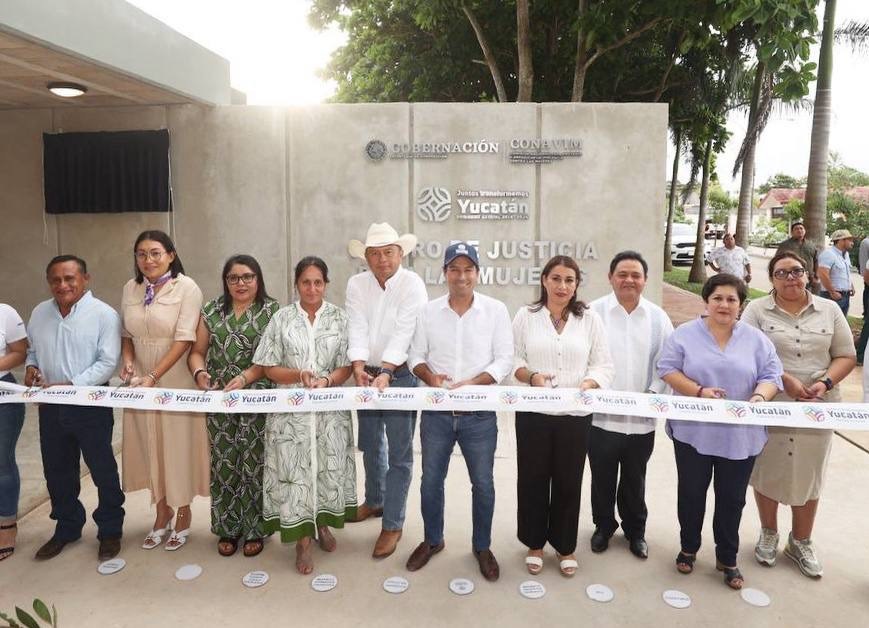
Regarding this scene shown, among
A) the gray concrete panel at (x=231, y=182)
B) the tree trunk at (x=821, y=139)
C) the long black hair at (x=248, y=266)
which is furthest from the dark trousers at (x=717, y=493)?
the tree trunk at (x=821, y=139)

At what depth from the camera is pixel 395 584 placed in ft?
11.1

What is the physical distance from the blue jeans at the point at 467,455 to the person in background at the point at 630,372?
643 mm

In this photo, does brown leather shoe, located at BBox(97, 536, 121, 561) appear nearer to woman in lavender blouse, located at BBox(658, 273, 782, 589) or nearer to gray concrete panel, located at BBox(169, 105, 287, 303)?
woman in lavender blouse, located at BBox(658, 273, 782, 589)

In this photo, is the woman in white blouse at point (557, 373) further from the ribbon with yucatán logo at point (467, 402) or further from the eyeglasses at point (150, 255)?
the eyeglasses at point (150, 255)

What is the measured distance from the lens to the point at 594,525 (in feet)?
13.2

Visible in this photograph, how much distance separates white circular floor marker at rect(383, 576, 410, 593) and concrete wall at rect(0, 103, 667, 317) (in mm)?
3976

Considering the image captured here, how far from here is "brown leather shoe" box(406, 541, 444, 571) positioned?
354 cm

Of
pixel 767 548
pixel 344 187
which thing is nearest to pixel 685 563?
pixel 767 548

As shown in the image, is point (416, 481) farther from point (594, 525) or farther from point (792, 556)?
point (792, 556)

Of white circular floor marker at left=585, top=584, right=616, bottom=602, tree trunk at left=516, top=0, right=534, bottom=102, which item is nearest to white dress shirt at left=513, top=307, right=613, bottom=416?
white circular floor marker at left=585, top=584, right=616, bottom=602

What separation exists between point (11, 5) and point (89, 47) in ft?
2.68

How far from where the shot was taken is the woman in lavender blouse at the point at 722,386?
320 cm

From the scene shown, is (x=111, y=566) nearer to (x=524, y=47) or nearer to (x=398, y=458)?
(x=398, y=458)

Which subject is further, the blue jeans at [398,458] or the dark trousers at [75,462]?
the blue jeans at [398,458]
